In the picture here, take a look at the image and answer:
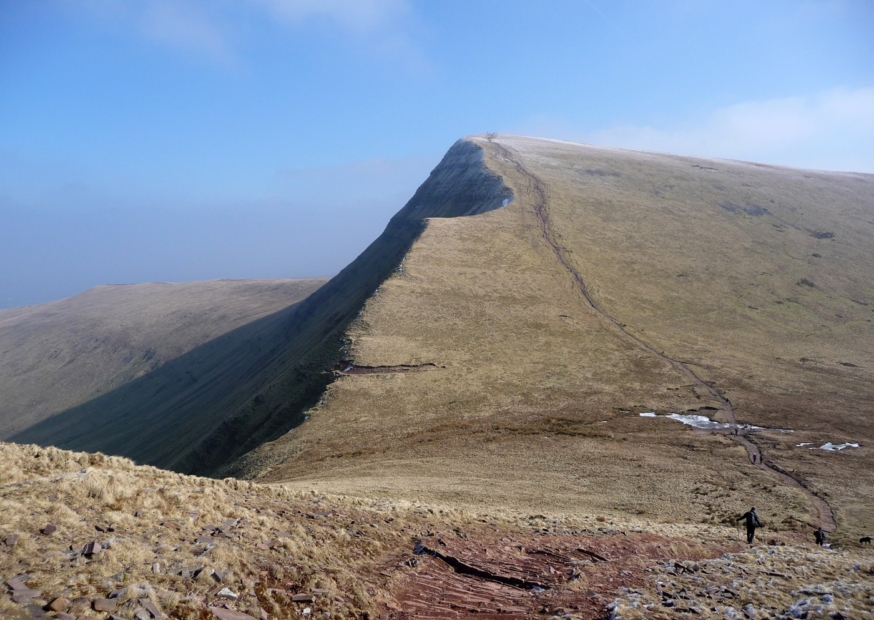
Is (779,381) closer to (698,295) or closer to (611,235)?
(698,295)

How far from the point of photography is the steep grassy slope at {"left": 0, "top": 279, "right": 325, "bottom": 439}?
366ft

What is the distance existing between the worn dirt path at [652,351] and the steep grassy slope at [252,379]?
23.4 ft

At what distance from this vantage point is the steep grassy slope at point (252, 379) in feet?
150

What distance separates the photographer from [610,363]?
48.7 m

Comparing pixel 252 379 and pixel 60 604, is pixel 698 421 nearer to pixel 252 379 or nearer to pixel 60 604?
pixel 60 604

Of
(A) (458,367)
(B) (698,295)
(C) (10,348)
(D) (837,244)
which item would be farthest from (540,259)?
(C) (10,348)

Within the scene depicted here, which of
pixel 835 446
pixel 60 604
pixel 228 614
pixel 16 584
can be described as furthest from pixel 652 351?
pixel 16 584

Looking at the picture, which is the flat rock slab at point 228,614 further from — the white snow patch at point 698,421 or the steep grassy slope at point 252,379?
the white snow patch at point 698,421

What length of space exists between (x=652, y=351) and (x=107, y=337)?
5458 inches

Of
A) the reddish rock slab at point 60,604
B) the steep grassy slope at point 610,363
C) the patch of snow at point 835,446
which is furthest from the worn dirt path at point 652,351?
the reddish rock slab at point 60,604

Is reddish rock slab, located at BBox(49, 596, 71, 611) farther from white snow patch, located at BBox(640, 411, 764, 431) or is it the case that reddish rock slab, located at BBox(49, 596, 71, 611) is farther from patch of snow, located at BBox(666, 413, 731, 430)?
patch of snow, located at BBox(666, 413, 731, 430)

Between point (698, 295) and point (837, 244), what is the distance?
127 ft

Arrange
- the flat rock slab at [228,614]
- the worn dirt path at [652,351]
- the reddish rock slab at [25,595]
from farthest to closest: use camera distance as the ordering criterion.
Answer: the worn dirt path at [652,351] → the flat rock slab at [228,614] → the reddish rock slab at [25,595]

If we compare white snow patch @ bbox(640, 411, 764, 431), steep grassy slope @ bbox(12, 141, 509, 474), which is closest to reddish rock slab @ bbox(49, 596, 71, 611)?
steep grassy slope @ bbox(12, 141, 509, 474)
